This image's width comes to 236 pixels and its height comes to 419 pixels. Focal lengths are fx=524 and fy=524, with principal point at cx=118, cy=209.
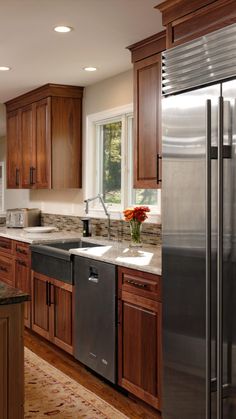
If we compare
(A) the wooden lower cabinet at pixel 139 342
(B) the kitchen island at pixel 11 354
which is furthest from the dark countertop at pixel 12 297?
(A) the wooden lower cabinet at pixel 139 342

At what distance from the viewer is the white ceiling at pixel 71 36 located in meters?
3.21

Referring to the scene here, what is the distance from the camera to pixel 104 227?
5.14 meters

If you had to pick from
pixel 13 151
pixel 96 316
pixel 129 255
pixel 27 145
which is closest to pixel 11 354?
pixel 96 316

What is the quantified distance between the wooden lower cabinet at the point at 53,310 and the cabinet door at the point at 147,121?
108cm

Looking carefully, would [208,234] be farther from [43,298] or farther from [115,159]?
[115,159]

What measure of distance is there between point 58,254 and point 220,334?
2.14 metres

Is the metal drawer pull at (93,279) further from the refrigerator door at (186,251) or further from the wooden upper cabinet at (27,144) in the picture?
the wooden upper cabinet at (27,144)

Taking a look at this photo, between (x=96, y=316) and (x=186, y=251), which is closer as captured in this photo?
(x=186, y=251)

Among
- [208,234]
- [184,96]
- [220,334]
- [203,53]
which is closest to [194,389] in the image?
[220,334]

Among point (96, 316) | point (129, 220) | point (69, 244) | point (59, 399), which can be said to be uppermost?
point (129, 220)

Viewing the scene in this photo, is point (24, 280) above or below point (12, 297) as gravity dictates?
below

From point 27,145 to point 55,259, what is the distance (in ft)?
6.85

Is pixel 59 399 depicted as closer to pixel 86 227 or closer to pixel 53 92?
pixel 86 227

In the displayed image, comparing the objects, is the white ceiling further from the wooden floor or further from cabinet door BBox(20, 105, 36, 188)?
the wooden floor
